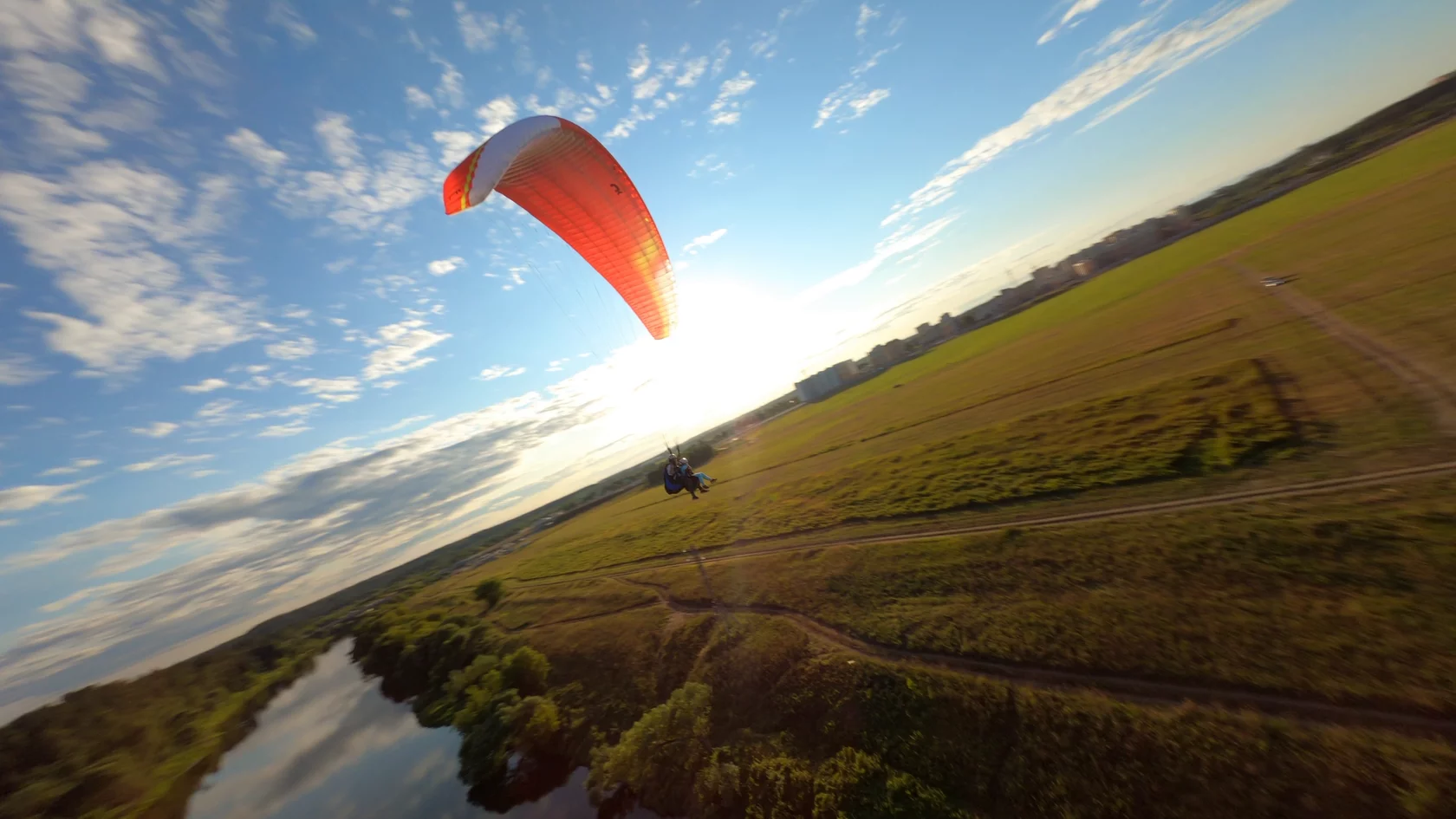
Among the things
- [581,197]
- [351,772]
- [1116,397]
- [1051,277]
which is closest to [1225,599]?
[1116,397]

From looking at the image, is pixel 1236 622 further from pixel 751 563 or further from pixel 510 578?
pixel 510 578

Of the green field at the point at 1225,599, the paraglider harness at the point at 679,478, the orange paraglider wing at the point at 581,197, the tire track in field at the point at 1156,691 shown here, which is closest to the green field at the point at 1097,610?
the green field at the point at 1225,599

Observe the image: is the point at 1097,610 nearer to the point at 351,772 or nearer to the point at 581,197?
the point at 581,197

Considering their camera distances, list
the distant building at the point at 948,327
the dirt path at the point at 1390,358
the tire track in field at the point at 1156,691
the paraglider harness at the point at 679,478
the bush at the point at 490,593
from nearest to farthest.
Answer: the tire track in field at the point at 1156,691 → the dirt path at the point at 1390,358 → the paraglider harness at the point at 679,478 → the bush at the point at 490,593 → the distant building at the point at 948,327

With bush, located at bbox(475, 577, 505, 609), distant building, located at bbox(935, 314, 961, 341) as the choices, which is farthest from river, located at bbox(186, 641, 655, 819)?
distant building, located at bbox(935, 314, 961, 341)

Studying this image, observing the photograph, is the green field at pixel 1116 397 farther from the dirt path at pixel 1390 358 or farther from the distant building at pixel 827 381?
the distant building at pixel 827 381
